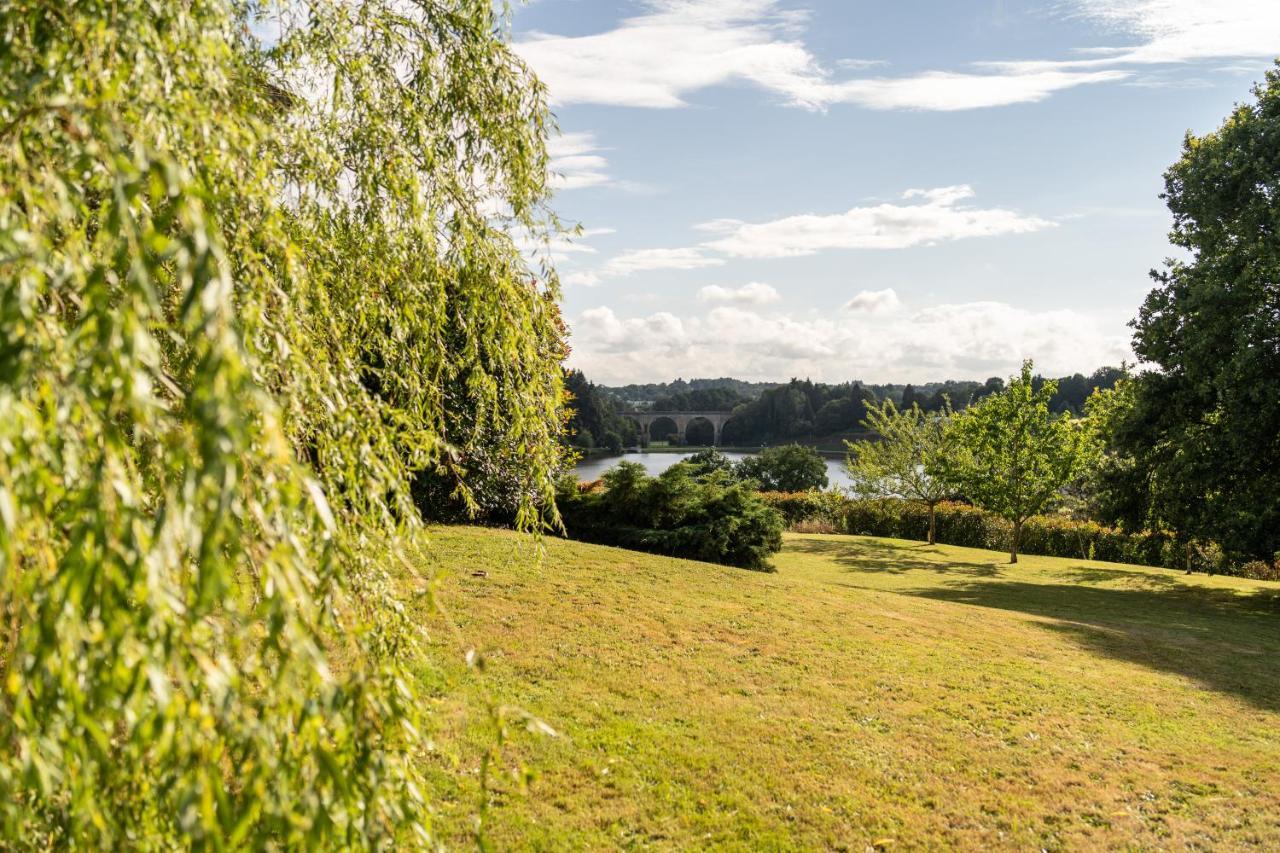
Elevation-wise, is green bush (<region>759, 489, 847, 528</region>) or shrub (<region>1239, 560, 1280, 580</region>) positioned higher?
green bush (<region>759, 489, 847, 528</region>)

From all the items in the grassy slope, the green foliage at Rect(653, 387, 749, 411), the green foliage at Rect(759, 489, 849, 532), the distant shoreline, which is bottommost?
the grassy slope

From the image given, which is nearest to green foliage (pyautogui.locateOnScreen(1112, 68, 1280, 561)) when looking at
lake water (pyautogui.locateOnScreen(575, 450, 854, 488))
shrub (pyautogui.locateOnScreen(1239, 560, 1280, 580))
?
shrub (pyautogui.locateOnScreen(1239, 560, 1280, 580))

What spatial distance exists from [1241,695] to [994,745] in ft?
17.3

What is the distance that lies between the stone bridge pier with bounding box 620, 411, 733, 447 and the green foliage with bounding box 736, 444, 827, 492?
33.4m

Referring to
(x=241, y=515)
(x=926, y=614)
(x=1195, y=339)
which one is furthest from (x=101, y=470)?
(x=1195, y=339)

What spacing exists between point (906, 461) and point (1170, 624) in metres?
12.7

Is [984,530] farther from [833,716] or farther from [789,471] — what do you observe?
[833,716]

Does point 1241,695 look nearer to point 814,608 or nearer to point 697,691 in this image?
point 814,608

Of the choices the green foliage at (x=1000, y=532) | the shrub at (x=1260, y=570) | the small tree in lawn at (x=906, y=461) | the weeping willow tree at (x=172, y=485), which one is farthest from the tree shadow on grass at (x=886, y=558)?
the weeping willow tree at (x=172, y=485)

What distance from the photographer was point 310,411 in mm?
3258

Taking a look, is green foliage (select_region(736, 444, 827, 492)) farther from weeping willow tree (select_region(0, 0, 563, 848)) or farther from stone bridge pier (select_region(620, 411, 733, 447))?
stone bridge pier (select_region(620, 411, 733, 447))

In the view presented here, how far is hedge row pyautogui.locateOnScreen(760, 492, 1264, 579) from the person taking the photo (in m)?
24.5

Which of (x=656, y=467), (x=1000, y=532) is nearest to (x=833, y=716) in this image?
(x=1000, y=532)

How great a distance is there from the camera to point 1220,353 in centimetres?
1627
